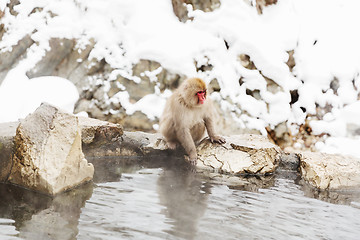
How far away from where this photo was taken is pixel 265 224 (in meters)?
2.52

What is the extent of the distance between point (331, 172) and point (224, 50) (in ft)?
11.0

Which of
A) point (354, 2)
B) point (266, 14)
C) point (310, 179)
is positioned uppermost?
point (354, 2)

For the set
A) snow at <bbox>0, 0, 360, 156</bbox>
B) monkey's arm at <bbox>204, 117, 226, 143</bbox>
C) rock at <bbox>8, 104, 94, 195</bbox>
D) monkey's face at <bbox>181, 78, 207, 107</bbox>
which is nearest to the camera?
rock at <bbox>8, 104, 94, 195</bbox>

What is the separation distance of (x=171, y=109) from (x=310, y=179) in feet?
5.61

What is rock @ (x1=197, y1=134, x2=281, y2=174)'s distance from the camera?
13.3 feet

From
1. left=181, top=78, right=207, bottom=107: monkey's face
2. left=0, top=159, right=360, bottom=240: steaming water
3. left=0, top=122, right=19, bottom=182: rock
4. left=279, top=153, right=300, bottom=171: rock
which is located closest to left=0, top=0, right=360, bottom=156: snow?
left=279, top=153, right=300, bottom=171: rock

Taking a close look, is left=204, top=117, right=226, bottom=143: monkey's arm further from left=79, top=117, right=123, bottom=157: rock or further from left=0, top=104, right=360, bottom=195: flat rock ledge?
left=79, top=117, right=123, bottom=157: rock

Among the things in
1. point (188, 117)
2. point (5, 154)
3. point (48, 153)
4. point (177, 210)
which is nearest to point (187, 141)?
point (188, 117)

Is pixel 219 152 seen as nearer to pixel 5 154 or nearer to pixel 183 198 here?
pixel 183 198

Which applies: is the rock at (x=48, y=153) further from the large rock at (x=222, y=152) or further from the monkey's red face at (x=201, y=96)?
the monkey's red face at (x=201, y=96)

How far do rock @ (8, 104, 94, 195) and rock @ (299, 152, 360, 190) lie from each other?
2.39 m

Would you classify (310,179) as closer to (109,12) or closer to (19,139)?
(19,139)

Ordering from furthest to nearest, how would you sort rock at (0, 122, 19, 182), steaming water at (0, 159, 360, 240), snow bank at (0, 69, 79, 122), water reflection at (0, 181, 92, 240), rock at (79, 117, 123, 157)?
snow bank at (0, 69, 79, 122) < rock at (79, 117, 123, 157) < rock at (0, 122, 19, 182) < steaming water at (0, 159, 360, 240) < water reflection at (0, 181, 92, 240)

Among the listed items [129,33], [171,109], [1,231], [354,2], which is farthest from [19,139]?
[354,2]
